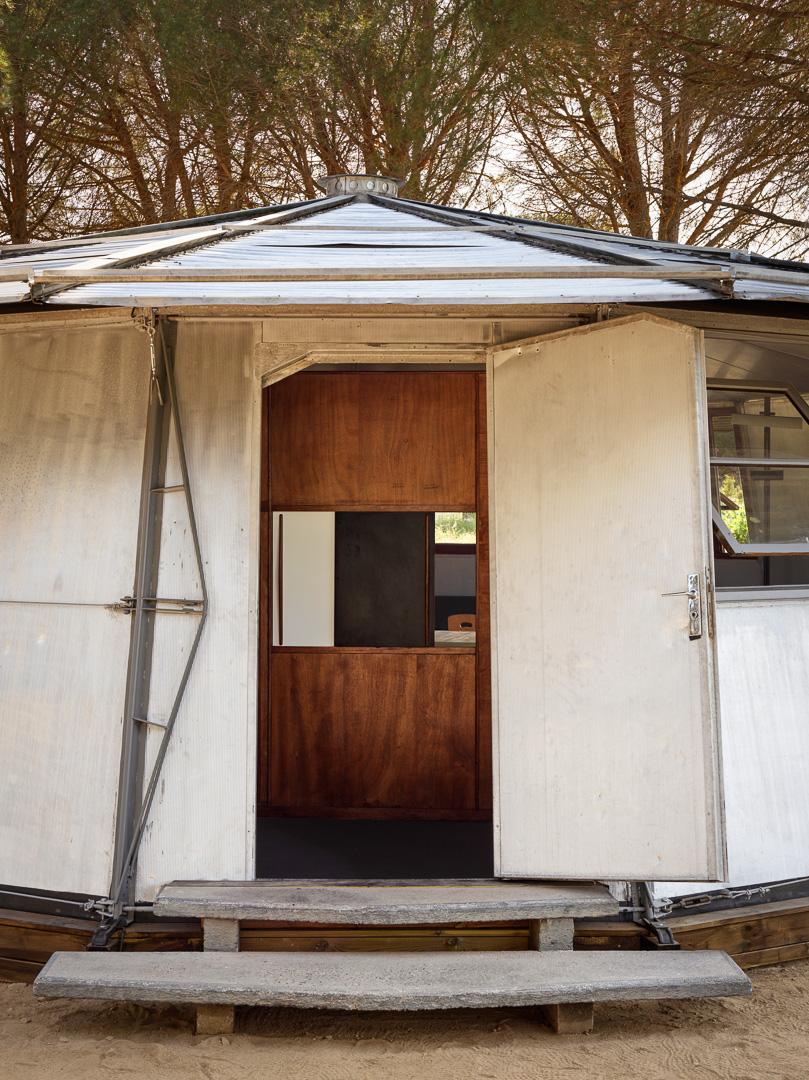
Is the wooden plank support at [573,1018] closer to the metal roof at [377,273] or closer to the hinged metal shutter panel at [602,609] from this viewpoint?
the hinged metal shutter panel at [602,609]

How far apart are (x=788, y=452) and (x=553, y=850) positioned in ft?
6.30

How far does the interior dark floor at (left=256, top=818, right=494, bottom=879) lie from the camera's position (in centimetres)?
470

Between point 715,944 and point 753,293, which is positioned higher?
point 753,293

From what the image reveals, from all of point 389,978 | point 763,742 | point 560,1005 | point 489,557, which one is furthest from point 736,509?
point 389,978

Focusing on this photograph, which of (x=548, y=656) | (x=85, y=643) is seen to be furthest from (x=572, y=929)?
(x=85, y=643)

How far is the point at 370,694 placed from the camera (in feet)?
19.0

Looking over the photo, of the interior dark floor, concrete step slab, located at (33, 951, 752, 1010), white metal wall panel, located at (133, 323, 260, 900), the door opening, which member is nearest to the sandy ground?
concrete step slab, located at (33, 951, 752, 1010)

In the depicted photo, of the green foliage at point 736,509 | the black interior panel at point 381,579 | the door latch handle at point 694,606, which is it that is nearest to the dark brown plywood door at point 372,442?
the black interior panel at point 381,579

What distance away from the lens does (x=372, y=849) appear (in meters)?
5.07

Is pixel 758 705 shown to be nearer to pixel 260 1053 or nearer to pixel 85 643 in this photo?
pixel 260 1053

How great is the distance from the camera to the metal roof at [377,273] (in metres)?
3.50

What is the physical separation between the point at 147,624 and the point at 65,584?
0.38 metres

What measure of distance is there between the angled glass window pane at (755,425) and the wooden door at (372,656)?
1.54 meters

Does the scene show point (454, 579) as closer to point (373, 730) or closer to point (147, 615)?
point (373, 730)
